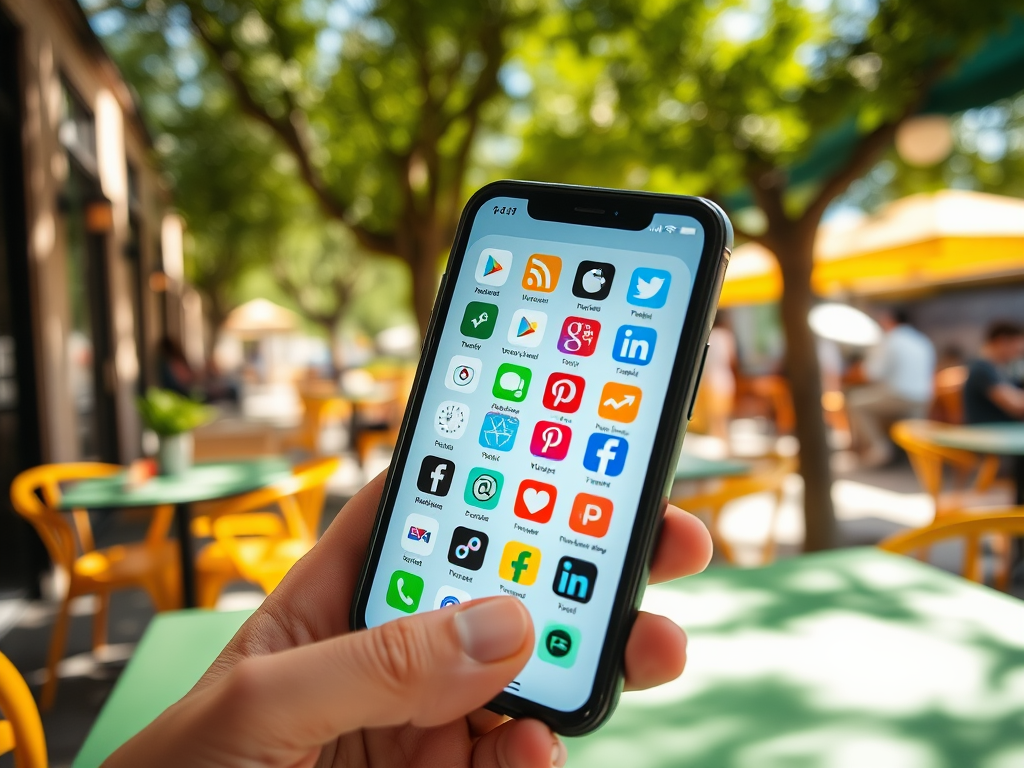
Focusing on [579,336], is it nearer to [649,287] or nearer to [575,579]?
[649,287]

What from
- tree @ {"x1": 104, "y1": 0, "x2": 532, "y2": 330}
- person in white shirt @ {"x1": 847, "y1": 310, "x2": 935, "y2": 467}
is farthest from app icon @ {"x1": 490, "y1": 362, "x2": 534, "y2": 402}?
person in white shirt @ {"x1": 847, "y1": 310, "x2": 935, "y2": 467}

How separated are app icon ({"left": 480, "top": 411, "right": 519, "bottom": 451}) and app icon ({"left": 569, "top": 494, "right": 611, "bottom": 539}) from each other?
0.14m

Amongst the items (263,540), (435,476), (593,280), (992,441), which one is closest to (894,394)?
(992,441)

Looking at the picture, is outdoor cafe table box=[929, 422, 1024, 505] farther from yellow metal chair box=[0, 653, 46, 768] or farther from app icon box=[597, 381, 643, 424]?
yellow metal chair box=[0, 653, 46, 768]

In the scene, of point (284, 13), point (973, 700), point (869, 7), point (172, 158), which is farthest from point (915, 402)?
point (172, 158)

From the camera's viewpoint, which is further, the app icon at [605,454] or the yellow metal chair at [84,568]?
the yellow metal chair at [84,568]

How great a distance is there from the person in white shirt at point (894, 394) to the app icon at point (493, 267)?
9.70 metres

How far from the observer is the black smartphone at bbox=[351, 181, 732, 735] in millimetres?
1001

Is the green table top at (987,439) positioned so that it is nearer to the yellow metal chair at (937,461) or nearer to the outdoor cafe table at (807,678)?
the yellow metal chair at (937,461)

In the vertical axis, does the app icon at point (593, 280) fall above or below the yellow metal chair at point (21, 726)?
above

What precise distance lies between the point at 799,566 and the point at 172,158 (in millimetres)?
16744

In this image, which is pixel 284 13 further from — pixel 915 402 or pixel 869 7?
pixel 915 402

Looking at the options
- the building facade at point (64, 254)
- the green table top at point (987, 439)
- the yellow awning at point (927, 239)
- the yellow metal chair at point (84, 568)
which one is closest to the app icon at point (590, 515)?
the yellow metal chair at point (84, 568)

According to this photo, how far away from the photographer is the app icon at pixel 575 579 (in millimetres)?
1009
